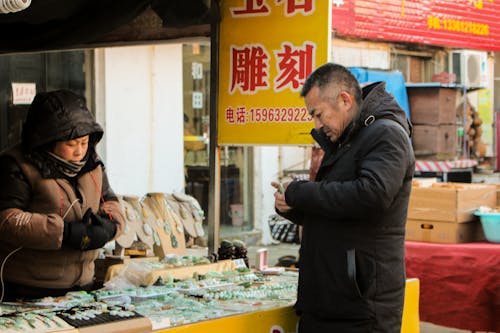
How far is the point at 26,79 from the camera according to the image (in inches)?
367

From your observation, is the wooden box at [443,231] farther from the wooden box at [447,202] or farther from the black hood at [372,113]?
the black hood at [372,113]

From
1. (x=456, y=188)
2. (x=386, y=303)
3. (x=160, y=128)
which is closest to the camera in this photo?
(x=386, y=303)

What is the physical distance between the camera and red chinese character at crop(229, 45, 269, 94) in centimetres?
476

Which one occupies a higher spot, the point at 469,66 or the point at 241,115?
the point at 469,66

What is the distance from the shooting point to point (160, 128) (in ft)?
34.3

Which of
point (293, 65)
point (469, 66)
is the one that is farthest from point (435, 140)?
point (293, 65)

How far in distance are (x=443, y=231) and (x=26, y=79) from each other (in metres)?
5.23

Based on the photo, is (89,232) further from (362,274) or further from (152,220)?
(152,220)

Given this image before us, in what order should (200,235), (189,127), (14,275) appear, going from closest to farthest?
(14,275)
(200,235)
(189,127)

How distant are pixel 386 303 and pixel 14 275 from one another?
1760mm

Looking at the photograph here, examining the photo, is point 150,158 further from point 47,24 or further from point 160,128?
point 47,24

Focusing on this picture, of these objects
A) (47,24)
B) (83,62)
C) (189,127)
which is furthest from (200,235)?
(189,127)

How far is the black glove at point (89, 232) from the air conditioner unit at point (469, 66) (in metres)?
14.0

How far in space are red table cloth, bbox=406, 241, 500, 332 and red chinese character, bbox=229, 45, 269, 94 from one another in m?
2.38
